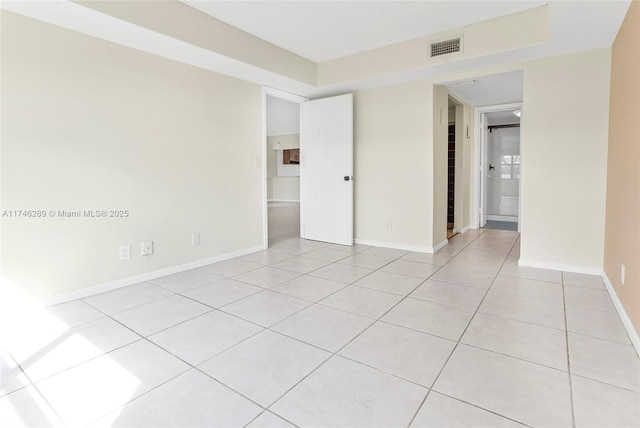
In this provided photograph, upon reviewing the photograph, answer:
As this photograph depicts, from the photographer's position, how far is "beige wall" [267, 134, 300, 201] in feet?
39.7

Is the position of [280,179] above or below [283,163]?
below

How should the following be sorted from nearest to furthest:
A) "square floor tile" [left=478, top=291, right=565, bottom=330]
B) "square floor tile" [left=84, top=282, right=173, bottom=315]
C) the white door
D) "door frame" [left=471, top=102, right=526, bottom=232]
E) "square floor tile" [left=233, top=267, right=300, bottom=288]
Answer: "square floor tile" [left=478, top=291, right=565, bottom=330] → "square floor tile" [left=84, top=282, right=173, bottom=315] → "square floor tile" [left=233, top=267, right=300, bottom=288] → the white door → "door frame" [left=471, top=102, right=526, bottom=232]

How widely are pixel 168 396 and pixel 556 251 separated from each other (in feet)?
12.1

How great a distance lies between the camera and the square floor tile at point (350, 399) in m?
1.38

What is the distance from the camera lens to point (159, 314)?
2.46m

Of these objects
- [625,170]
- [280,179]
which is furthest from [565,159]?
[280,179]

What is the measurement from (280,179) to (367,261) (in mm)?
8971

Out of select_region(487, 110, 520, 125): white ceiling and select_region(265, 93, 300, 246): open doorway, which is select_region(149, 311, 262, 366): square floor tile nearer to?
select_region(487, 110, 520, 125): white ceiling

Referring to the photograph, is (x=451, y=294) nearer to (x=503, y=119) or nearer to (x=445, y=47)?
(x=445, y=47)

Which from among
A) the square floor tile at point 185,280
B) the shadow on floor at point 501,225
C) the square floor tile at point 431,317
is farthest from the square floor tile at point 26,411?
the shadow on floor at point 501,225

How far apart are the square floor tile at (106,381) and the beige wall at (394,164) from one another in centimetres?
335

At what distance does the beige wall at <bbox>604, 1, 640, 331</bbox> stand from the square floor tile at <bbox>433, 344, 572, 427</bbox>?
774mm

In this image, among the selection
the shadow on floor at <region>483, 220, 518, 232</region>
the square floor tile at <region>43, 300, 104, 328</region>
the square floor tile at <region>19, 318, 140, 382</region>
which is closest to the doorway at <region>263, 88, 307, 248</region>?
the shadow on floor at <region>483, 220, 518, 232</region>

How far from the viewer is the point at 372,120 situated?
4.68m
